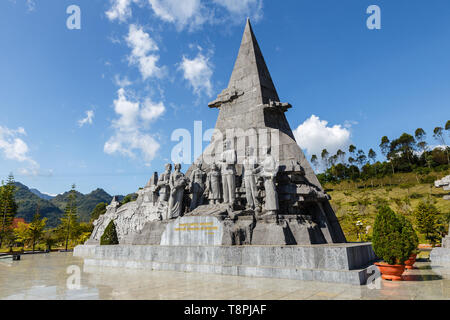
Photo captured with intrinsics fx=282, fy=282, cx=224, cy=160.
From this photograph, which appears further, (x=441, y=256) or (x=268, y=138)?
(x=268, y=138)

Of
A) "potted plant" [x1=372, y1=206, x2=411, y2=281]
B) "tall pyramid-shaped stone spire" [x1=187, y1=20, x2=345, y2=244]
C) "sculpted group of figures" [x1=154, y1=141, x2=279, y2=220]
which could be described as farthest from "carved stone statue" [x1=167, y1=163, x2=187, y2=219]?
"potted plant" [x1=372, y1=206, x2=411, y2=281]

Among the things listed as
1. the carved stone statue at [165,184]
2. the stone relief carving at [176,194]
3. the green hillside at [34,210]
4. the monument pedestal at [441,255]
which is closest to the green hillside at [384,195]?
the monument pedestal at [441,255]

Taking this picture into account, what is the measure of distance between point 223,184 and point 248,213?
156 cm

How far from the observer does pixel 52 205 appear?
295 ft

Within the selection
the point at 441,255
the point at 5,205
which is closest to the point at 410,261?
the point at 441,255

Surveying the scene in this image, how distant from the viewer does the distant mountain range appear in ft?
253

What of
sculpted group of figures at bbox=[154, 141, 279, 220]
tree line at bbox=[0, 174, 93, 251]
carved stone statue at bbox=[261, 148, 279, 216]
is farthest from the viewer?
tree line at bbox=[0, 174, 93, 251]

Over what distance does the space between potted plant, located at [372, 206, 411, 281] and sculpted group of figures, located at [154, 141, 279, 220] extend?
122 inches

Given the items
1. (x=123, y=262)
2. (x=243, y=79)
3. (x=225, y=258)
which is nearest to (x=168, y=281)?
(x=225, y=258)

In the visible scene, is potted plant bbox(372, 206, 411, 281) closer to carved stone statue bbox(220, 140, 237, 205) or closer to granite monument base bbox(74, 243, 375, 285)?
granite monument base bbox(74, 243, 375, 285)

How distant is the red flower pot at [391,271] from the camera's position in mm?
5746

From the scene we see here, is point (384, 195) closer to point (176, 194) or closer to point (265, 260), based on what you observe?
point (176, 194)

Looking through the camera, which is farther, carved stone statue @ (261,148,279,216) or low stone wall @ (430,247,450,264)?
low stone wall @ (430,247,450,264)
